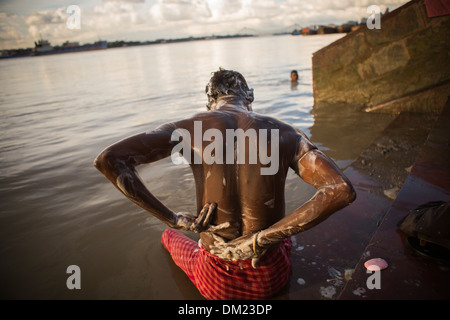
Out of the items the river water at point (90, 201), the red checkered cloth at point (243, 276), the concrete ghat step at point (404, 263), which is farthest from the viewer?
the river water at point (90, 201)

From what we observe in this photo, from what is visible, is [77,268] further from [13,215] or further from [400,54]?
[400,54]

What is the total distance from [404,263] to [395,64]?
→ 636cm

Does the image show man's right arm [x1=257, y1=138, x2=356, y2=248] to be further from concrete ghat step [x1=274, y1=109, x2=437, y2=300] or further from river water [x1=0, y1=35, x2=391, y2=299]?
river water [x1=0, y1=35, x2=391, y2=299]

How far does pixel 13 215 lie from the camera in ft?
12.4

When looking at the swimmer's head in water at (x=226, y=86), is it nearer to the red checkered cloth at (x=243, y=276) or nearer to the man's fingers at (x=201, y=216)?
the man's fingers at (x=201, y=216)

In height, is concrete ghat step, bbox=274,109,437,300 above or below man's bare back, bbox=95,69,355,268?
below

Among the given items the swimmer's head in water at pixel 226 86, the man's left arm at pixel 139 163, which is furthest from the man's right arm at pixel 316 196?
the swimmer's head in water at pixel 226 86

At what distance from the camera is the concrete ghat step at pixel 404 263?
168 centimetres

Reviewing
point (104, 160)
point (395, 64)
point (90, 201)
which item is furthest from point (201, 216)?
point (395, 64)

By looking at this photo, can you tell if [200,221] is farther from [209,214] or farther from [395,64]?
[395,64]

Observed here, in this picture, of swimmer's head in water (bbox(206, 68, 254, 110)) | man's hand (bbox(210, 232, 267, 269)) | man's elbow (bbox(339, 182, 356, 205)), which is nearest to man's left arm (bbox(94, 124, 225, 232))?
man's hand (bbox(210, 232, 267, 269))

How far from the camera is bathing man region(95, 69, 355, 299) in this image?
153 centimetres

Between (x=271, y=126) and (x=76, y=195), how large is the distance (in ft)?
12.7

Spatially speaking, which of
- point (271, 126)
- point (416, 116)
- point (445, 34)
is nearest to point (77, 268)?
point (271, 126)
